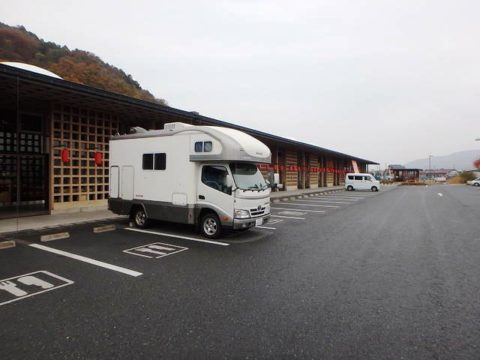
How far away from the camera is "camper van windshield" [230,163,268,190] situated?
26.3ft

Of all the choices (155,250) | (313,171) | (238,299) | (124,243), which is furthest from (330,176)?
(238,299)

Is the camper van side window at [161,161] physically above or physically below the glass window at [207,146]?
below

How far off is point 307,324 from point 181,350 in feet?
5.07

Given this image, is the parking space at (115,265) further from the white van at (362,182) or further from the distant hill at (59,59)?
the distant hill at (59,59)

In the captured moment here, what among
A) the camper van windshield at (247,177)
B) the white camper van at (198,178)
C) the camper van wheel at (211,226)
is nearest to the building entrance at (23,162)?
the white camper van at (198,178)

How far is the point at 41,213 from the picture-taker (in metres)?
11.7

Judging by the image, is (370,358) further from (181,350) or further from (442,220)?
(442,220)

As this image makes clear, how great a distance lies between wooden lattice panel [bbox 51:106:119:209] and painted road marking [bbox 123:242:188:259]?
23.0 ft

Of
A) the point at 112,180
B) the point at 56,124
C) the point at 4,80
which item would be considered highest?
the point at 4,80

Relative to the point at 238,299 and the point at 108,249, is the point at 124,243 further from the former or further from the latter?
the point at 238,299

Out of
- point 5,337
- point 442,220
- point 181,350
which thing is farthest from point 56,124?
point 442,220

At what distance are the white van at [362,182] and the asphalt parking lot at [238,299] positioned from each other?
2824 centimetres

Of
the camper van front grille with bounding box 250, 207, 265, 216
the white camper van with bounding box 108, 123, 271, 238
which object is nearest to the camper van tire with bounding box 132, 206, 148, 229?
the white camper van with bounding box 108, 123, 271, 238

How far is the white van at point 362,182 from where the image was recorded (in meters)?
34.9
